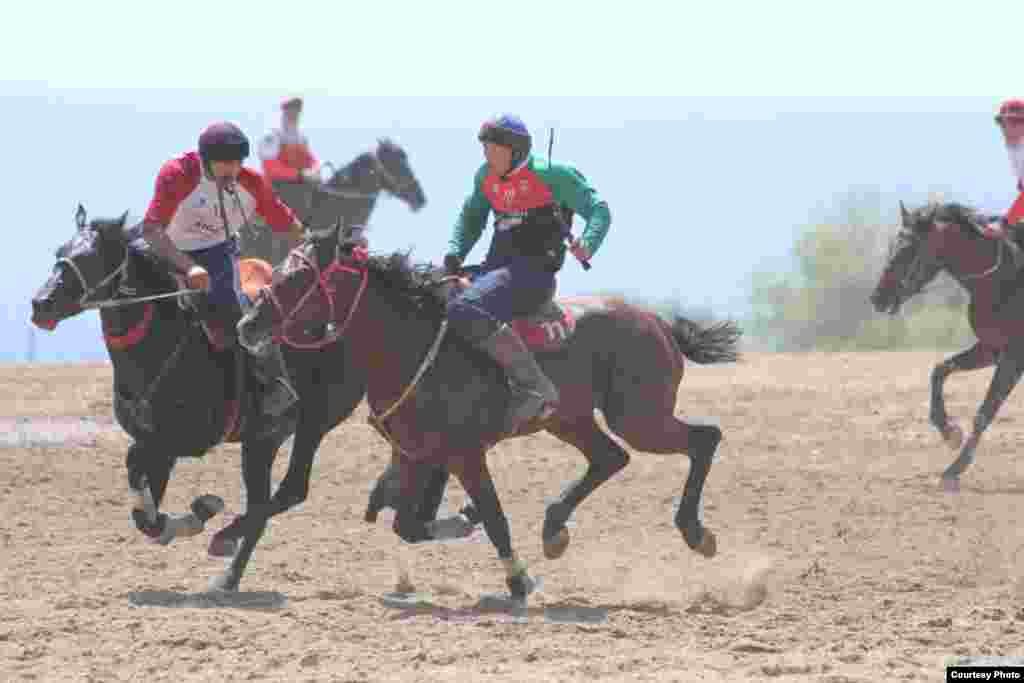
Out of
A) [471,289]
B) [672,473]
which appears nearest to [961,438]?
[672,473]

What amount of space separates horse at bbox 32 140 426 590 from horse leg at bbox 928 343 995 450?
5974mm

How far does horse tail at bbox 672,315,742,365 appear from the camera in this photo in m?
11.1

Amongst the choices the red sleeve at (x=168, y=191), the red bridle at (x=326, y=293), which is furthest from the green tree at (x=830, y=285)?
the red bridle at (x=326, y=293)

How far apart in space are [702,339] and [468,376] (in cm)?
199

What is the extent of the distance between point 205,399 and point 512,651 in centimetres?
255

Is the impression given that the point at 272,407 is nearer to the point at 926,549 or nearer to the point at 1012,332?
the point at 926,549

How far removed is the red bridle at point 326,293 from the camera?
912 cm

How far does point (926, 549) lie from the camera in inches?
452

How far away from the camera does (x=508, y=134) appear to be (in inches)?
388

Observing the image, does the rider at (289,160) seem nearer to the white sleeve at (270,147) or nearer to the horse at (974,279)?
the white sleeve at (270,147)

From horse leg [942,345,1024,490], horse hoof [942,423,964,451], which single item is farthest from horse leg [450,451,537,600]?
horse hoof [942,423,964,451]

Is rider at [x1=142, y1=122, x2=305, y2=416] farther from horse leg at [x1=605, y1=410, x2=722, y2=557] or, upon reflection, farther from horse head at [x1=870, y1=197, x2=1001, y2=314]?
horse head at [x1=870, y1=197, x2=1001, y2=314]

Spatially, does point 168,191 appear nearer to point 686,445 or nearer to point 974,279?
point 686,445

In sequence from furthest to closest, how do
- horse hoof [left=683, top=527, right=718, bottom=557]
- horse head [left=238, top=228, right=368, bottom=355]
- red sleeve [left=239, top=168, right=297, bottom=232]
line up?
1. horse hoof [left=683, top=527, right=718, bottom=557]
2. red sleeve [left=239, top=168, right=297, bottom=232]
3. horse head [left=238, top=228, right=368, bottom=355]
